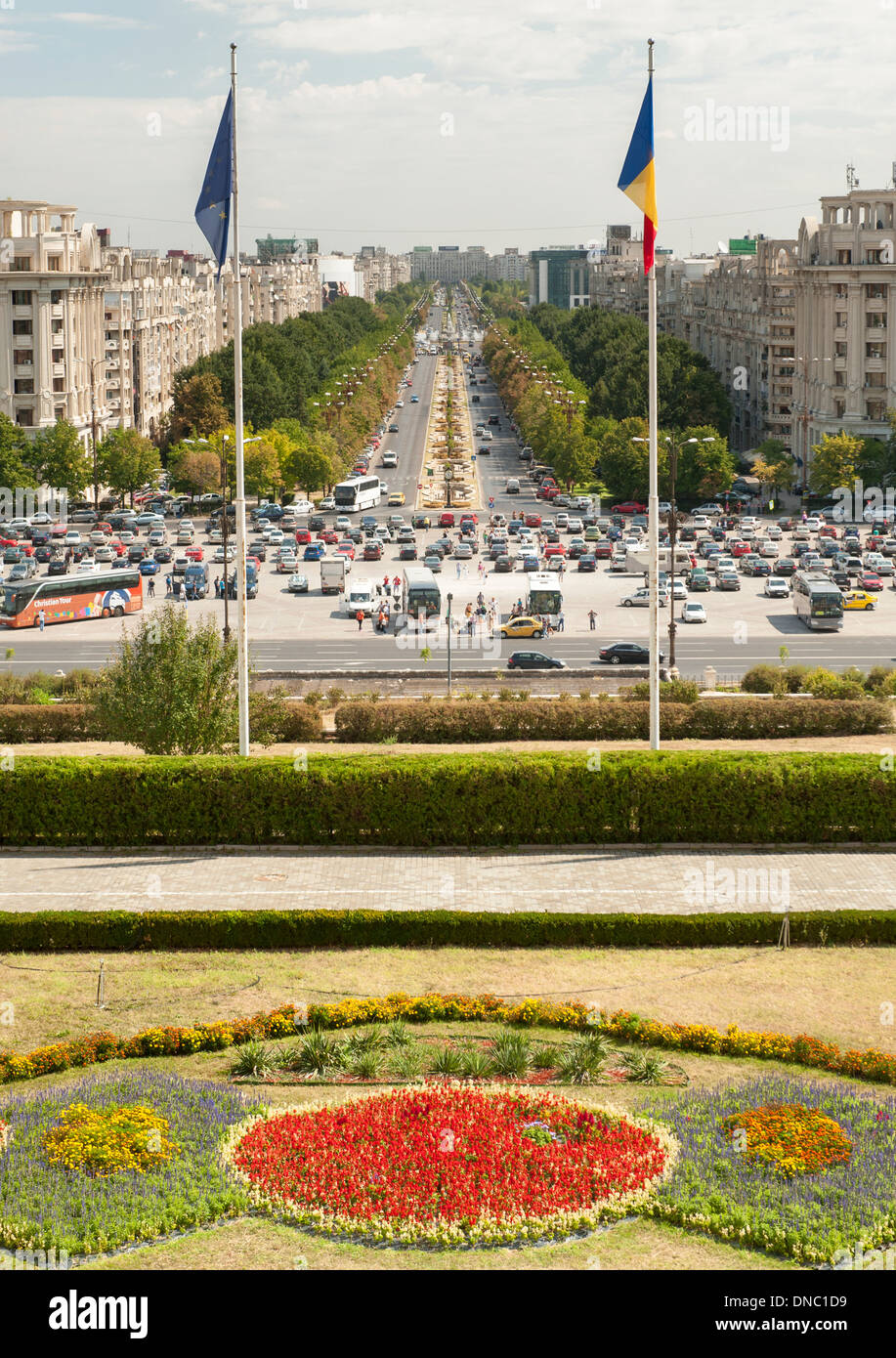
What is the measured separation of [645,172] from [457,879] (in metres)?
13.4

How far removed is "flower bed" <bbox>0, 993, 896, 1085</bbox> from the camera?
20.3 meters

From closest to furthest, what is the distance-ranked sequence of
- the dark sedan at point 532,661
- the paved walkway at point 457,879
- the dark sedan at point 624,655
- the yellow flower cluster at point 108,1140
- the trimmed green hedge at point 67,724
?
the yellow flower cluster at point 108,1140 → the paved walkway at point 457,879 → the trimmed green hedge at point 67,724 → the dark sedan at point 532,661 → the dark sedan at point 624,655

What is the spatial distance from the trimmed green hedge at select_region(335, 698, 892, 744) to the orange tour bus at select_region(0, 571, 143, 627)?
3611cm

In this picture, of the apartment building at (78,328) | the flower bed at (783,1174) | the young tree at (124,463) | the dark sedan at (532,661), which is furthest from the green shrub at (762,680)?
the young tree at (124,463)

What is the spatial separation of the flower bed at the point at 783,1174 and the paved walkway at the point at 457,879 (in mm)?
8511

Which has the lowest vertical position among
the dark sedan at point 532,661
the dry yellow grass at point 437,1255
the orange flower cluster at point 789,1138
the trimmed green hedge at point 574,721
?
the dry yellow grass at point 437,1255

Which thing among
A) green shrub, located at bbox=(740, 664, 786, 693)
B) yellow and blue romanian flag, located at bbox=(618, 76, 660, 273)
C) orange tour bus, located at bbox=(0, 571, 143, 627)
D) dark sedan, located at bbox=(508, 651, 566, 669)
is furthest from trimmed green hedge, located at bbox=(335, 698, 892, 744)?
orange tour bus, located at bbox=(0, 571, 143, 627)

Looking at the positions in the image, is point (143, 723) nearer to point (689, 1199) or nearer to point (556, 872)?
point (556, 872)

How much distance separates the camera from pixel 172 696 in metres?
34.3

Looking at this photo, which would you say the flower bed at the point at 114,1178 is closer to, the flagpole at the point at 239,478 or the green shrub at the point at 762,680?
the flagpole at the point at 239,478

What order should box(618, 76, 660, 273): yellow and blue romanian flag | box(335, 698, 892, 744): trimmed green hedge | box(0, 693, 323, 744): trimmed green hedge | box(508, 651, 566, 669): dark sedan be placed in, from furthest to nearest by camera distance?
box(508, 651, 566, 669): dark sedan, box(0, 693, 323, 744): trimmed green hedge, box(335, 698, 892, 744): trimmed green hedge, box(618, 76, 660, 273): yellow and blue romanian flag

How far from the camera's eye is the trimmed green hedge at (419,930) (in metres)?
25.5

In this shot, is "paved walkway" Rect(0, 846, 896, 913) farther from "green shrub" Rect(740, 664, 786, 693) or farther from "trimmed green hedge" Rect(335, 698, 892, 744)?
"green shrub" Rect(740, 664, 786, 693)

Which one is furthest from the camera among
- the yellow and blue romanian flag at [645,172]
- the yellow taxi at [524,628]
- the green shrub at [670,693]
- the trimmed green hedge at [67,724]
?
the yellow taxi at [524,628]
